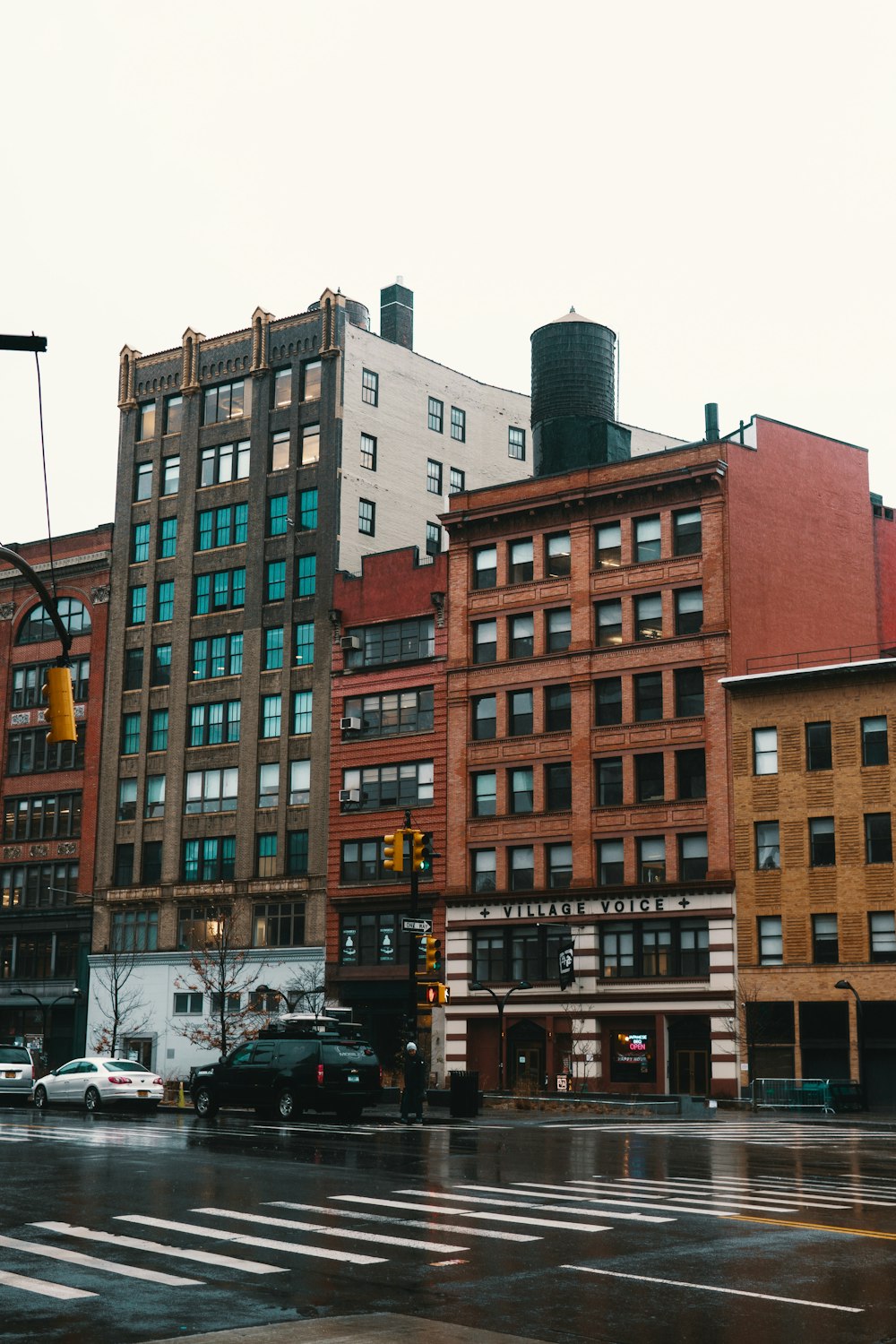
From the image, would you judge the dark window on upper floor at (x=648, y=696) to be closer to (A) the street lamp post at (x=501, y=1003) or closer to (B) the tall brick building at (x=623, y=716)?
(B) the tall brick building at (x=623, y=716)

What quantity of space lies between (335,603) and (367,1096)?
112ft

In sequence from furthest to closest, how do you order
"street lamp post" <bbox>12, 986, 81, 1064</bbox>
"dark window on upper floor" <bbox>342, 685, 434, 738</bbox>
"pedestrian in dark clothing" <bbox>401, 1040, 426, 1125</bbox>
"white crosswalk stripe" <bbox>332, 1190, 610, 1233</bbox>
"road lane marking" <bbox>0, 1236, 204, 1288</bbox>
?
"street lamp post" <bbox>12, 986, 81, 1064</bbox> < "dark window on upper floor" <bbox>342, 685, 434, 738</bbox> < "pedestrian in dark clothing" <bbox>401, 1040, 426, 1125</bbox> < "white crosswalk stripe" <bbox>332, 1190, 610, 1233</bbox> < "road lane marking" <bbox>0, 1236, 204, 1288</bbox>

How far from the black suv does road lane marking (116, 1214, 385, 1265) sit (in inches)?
757

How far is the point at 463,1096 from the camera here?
128 ft

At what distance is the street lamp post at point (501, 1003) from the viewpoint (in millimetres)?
57406

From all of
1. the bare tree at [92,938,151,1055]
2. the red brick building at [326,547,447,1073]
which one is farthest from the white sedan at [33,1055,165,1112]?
the bare tree at [92,938,151,1055]

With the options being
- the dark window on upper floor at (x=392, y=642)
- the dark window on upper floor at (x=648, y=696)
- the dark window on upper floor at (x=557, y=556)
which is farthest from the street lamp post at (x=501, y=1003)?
the dark window on upper floor at (x=557, y=556)

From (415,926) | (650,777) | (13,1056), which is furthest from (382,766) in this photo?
(415,926)

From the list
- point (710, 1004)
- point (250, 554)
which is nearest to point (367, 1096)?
point (710, 1004)

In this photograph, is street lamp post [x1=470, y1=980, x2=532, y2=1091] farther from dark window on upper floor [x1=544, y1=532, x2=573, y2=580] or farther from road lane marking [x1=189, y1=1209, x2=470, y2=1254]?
road lane marking [x1=189, y1=1209, x2=470, y2=1254]

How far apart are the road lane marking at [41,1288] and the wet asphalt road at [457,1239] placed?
0.05m

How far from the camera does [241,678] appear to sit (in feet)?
233

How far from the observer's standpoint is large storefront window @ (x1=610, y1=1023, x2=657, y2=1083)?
185ft

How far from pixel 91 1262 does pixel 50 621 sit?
65.9 meters
